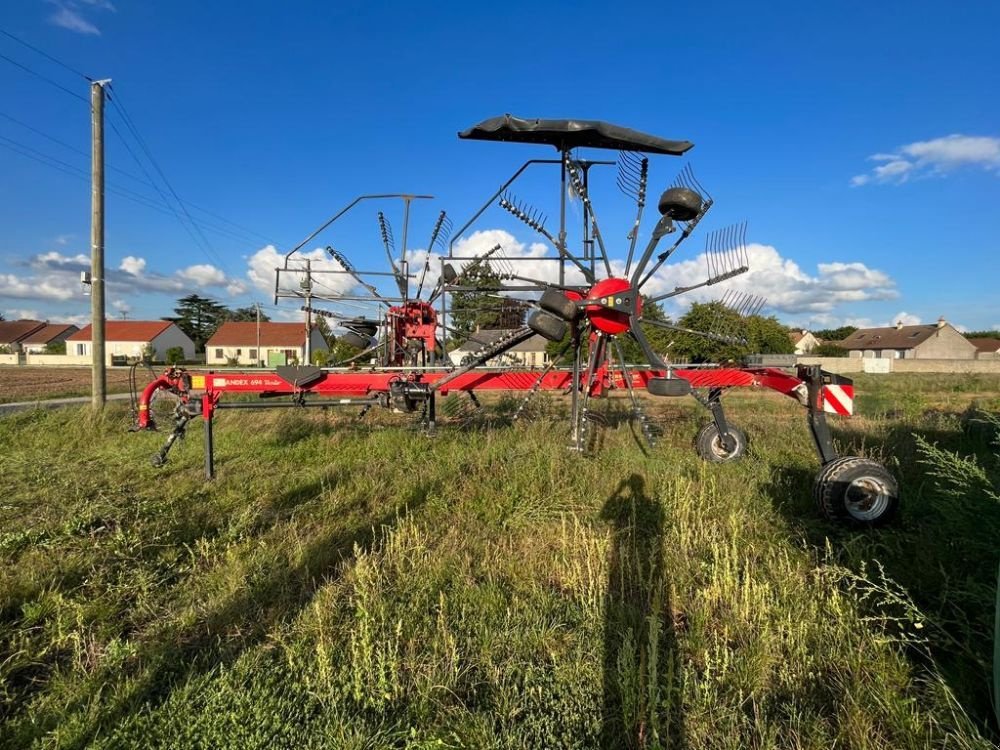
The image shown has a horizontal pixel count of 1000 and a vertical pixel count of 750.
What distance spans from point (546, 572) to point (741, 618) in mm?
1285

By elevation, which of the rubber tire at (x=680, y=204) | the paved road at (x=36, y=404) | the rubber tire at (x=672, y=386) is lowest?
the paved road at (x=36, y=404)

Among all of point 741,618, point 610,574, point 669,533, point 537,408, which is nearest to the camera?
point 741,618

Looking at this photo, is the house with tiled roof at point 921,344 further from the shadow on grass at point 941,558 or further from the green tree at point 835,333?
the shadow on grass at point 941,558

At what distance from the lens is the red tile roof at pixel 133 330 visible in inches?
2960

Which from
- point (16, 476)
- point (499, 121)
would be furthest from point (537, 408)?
point (16, 476)

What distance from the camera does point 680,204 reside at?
5805 mm

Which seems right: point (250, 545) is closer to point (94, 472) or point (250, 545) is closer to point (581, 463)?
point (581, 463)

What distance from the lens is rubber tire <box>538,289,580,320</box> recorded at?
239 inches

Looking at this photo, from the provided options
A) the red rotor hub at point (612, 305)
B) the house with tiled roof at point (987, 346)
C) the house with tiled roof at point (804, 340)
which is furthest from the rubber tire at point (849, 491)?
the house with tiled roof at point (804, 340)

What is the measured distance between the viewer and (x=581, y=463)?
637 cm

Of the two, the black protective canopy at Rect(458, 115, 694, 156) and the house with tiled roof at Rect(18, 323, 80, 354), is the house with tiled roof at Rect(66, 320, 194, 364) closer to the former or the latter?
the house with tiled roof at Rect(18, 323, 80, 354)

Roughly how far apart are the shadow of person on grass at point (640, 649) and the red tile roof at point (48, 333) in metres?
110

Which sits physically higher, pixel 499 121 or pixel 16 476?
pixel 499 121

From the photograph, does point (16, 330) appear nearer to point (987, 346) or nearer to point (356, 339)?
point (356, 339)
